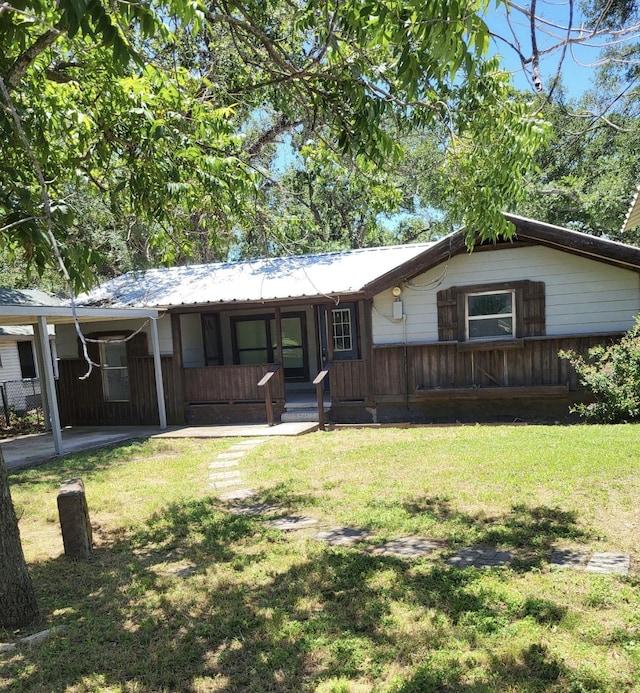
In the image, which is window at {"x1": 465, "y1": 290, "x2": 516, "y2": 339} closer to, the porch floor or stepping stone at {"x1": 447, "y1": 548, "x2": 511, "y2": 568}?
the porch floor

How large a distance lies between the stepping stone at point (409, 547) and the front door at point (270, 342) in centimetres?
1021

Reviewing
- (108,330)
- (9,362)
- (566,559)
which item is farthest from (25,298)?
(566,559)

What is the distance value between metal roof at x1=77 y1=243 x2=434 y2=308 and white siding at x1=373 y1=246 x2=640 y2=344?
0.88 meters

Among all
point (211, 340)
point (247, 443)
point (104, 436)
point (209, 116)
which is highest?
point (209, 116)

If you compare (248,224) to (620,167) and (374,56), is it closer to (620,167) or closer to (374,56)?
(374,56)

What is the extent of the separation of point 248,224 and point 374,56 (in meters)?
2.49

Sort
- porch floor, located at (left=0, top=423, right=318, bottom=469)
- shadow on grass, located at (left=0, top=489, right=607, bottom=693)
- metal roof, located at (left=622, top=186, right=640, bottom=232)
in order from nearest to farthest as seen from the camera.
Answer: shadow on grass, located at (left=0, top=489, right=607, bottom=693)
metal roof, located at (left=622, top=186, right=640, bottom=232)
porch floor, located at (left=0, top=423, right=318, bottom=469)

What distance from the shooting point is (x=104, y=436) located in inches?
460

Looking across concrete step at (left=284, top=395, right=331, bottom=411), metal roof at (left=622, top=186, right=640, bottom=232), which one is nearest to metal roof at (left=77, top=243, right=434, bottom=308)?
concrete step at (left=284, top=395, right=331, bottom=411)

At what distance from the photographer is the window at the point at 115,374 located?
43.3ft

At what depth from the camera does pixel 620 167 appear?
53.0ft

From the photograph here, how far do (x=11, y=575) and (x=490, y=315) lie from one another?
30.2 ft

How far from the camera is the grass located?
9.12ft

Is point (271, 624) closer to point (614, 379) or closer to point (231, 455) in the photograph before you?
point (231, 455)
